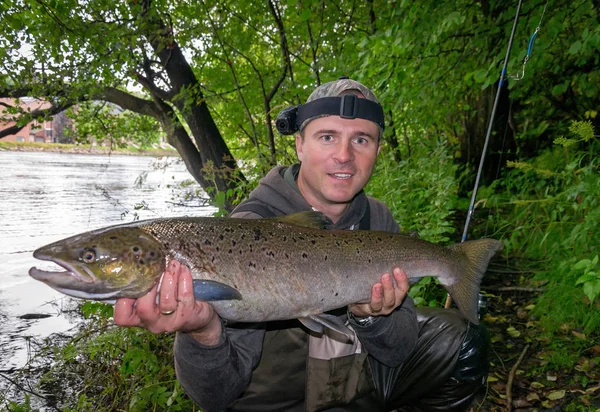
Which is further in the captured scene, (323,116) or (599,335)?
(599,335)

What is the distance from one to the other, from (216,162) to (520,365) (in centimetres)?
566

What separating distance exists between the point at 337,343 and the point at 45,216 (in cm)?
1290

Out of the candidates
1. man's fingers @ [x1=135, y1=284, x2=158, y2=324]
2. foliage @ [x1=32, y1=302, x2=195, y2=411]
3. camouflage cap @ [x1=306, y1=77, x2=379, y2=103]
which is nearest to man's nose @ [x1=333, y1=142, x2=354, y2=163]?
camouflage cap @ [x1=306, y1=77, x2=379, y2=103]

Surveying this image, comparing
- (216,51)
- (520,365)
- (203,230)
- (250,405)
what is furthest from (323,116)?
(216,51)

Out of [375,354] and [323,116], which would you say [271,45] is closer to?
[323,116]

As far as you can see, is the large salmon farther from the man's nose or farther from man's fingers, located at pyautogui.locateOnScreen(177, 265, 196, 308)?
the man's nose

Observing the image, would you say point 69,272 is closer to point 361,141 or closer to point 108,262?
point 108,262

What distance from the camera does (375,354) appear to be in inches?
111

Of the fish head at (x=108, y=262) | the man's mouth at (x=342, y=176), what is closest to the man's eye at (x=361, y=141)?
the man's mouth at (x=342, y=176)

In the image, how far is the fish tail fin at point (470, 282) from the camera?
273 cm

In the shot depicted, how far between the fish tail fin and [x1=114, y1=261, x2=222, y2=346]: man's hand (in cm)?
154

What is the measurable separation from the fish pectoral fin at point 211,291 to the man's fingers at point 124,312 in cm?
30

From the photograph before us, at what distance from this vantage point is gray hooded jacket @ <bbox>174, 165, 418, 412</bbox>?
248 cm

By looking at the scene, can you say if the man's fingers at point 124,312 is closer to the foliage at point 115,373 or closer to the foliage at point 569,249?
the foliage at point 115,373
